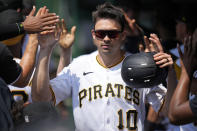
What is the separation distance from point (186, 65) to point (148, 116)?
9.03 ft

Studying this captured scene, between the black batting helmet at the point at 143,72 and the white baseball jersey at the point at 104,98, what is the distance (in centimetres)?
32

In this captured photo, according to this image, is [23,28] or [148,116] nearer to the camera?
[23,28]

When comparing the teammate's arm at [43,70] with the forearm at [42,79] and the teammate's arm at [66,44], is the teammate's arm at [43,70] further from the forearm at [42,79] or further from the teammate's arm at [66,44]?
the teammate's arm at [66,44]

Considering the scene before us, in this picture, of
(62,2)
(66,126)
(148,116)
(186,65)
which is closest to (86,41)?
(62,2)

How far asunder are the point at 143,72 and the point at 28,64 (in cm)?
135

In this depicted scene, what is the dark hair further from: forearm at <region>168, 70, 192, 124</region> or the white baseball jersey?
forearm at <region>168, 70, 192, 124</region>

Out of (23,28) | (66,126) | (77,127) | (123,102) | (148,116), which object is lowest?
(66,126)

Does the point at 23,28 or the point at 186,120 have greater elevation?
the point at 23,28

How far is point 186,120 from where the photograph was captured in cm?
370

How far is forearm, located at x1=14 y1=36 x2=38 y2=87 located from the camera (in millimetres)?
4336

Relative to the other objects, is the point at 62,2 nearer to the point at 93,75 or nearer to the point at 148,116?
the point at 148,116

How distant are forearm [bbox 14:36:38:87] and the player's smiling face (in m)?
0.77

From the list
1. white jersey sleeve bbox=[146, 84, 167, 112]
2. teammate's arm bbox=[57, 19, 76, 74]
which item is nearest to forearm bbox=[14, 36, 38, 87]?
teammate's arm bbox=[57, 19, 76, 74]

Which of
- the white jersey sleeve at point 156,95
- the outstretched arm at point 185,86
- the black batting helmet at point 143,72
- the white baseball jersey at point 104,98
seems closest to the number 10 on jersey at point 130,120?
the white baseball jersey at point 104,98
